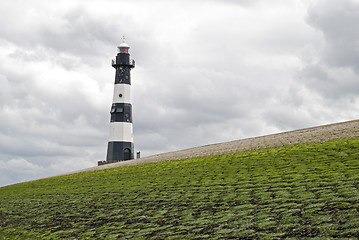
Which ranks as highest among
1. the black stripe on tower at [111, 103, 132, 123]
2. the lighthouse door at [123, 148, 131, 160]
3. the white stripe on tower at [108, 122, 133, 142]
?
the black stripe on tower at [111, 103, 132, 123]

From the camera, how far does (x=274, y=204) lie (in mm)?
11859

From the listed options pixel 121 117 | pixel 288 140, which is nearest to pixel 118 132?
pixel 121 117

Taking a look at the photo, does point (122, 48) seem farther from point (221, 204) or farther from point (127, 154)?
point (221, 204)

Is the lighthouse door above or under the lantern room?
under

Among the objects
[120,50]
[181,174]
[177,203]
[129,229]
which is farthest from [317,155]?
[120,50]

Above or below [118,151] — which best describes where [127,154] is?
below

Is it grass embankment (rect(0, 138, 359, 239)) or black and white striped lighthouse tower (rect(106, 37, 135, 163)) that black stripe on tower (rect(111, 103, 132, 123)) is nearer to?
black and white striped lighthouse tower (rect(106, 37, 135, 163))

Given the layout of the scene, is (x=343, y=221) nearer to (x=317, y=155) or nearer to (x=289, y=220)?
(x=289, y=220)

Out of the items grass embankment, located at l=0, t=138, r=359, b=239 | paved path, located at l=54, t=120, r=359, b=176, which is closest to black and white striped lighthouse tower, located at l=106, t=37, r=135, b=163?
paved path, located at l=54, t=120, r=359, b=176

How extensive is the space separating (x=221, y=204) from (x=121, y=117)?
42564 millimetres

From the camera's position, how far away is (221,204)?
43.7 feet

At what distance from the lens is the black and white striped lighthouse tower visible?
54.4m

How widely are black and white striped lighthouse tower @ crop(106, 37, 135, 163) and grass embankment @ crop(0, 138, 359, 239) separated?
97.1 feet

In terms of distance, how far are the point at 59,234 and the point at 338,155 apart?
44.2ft
